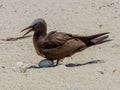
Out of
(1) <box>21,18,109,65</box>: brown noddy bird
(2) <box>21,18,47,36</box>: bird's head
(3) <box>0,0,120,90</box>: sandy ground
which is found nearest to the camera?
(3) <box>0,0,120,90</box>: sandy ground

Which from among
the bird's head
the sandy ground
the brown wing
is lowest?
the sandy ground

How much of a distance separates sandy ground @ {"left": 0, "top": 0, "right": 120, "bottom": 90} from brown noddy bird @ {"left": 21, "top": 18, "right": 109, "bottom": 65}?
30 centimetres

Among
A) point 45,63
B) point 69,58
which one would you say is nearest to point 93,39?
point 69,58

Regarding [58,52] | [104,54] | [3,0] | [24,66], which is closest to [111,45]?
[104,54]

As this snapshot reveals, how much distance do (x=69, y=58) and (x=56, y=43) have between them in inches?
35.7

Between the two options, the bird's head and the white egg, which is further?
the bird's head

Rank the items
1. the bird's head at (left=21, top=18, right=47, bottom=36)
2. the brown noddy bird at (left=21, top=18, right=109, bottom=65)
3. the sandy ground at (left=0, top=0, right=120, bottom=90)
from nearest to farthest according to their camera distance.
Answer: the sandy ground at (left=0, top=0, right=120, bottom=90), the brown noddy bird at (left=21, top=18, right=109, bottom=65), the bird's head at (left=21, top=18, right=47, bottom=36)

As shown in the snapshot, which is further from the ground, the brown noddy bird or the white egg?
the brown noddy bird

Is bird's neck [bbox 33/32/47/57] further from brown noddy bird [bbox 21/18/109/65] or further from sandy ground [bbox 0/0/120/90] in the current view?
sandy ground [bbox 0/0/120/90]

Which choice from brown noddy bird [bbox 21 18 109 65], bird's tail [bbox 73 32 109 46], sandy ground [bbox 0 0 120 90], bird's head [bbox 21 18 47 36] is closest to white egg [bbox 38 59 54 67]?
brown noddy bird [bbox 21 18 109 65]

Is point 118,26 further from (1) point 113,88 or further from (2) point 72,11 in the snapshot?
(1) point 113,88

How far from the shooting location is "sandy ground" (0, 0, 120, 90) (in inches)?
322

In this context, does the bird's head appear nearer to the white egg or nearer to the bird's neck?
the bird's neck

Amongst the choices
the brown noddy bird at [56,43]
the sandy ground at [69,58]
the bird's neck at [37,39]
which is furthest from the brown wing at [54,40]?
the sandy ground at [69,58]
